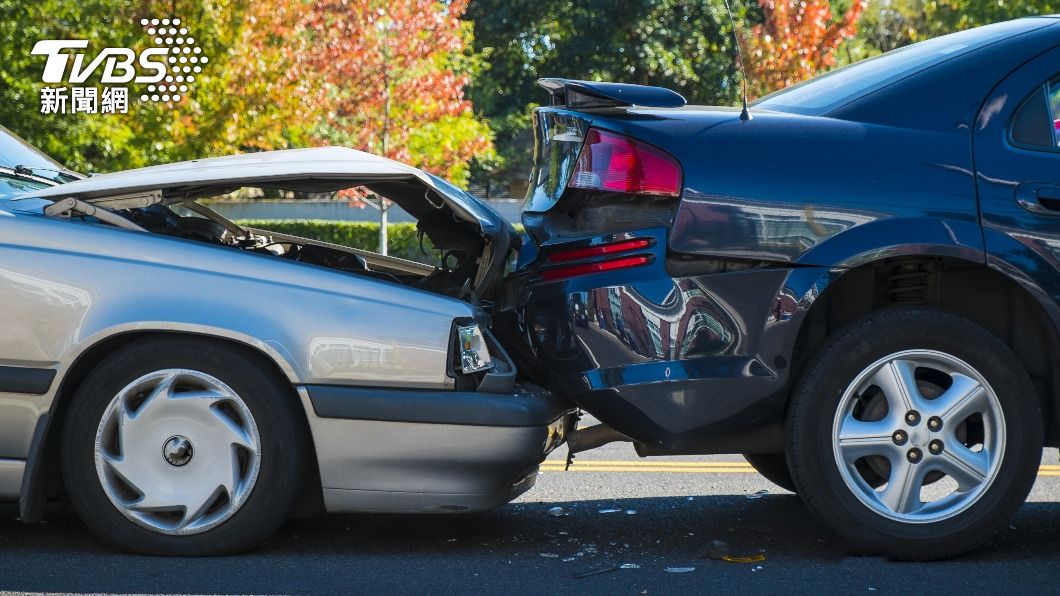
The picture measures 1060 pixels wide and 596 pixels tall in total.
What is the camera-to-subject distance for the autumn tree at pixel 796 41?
21.5 meters

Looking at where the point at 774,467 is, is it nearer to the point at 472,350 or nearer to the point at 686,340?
the point at 686,340

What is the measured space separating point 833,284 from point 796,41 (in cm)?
1840

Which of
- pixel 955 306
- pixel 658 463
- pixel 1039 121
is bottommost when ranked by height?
pixel 658 463

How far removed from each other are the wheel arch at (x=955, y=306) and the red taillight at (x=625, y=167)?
0.68 m

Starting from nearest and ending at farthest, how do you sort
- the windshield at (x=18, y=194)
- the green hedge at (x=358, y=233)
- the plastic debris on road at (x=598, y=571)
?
the plastic debris on road at (x=598, y=571)
the windshield at (x=18, y=194)
the green hedge at (x=358, y=233)

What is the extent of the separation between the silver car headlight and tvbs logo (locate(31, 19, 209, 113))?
1456 cm

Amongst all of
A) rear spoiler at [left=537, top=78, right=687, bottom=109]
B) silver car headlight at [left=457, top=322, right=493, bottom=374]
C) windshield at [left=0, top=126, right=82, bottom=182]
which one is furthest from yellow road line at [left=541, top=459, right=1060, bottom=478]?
windshield at [left=0, top=126, right=82, bottom=182]

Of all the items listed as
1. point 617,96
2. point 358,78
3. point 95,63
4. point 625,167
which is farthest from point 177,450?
point 358,78

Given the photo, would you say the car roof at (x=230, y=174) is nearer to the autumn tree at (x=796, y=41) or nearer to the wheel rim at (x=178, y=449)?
the wheel rim at (x=178, y=449)

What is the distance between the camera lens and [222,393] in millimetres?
3865

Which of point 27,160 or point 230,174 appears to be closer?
point 230,174

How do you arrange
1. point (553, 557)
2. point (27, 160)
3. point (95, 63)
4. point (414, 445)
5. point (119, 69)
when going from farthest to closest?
point (119, 69), point (95, 63), point (27, 160), point (553, 557), point (414, 445)

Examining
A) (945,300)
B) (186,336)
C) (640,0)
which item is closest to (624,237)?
(945,300)

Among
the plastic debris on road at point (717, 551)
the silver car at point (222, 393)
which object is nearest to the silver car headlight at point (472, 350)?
the silver car at point (222, 393)
